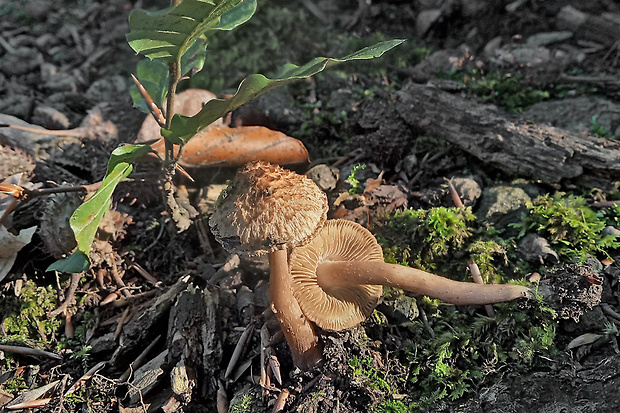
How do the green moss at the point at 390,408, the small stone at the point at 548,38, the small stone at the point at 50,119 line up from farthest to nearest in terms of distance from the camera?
the small stone at the point at 548,38, the small stone at the point at 50,119, the green moss at the point at 390,408

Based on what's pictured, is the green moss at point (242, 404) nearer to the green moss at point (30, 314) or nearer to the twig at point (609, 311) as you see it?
the green moss at point (30, 314)

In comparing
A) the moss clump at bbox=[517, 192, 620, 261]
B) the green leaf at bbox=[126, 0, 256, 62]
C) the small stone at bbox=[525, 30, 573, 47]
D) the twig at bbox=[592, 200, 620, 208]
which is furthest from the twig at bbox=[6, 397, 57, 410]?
the small stone at bbox=[525, 30, 573, 47]

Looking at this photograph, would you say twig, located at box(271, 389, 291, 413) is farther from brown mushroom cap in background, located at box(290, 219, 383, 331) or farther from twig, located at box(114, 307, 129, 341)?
twig, located at box(114, 307, 129, 341)

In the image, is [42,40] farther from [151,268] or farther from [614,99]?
[614,99]

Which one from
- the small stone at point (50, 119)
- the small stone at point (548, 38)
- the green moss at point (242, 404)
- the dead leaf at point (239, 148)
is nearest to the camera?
the green moss at point (242, 404)

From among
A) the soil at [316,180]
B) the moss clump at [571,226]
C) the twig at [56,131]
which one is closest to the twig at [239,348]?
the soil at [316,180]

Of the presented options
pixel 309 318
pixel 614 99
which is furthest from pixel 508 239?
pixel 614 99
